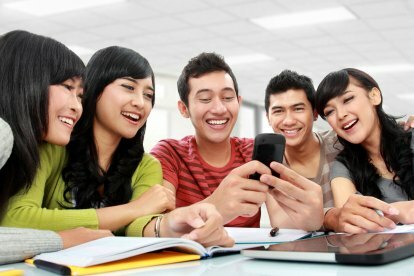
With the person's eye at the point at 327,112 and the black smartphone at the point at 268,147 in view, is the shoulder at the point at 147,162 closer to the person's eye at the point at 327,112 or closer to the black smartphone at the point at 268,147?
the black smartphone at the point at 268,147

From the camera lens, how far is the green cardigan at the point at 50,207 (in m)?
1.33

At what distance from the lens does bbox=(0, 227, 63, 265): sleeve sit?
971 millimetres

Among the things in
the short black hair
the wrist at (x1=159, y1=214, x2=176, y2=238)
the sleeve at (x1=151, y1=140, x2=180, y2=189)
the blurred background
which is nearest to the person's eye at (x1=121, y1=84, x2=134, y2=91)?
the sleeve at (x1=151, y1=140, x2=180, y2=189)

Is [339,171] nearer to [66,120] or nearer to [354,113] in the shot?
[354,113]

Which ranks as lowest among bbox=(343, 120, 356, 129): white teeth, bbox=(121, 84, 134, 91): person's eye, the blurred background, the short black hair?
bbox=(343, 120, 356, 129): white teeth

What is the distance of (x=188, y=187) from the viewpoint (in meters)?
2.00

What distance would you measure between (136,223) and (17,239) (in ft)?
1.41

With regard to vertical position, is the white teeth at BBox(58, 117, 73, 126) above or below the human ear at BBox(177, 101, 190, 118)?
below

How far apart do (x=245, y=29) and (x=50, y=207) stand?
464cm

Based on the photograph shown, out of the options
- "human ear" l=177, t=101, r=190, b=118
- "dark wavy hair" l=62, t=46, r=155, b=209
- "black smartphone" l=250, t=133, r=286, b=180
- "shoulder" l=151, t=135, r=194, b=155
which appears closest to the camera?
"black smartphone" l=250, t=133, r=286, b=180

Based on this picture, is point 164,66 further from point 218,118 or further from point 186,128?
point 218,118

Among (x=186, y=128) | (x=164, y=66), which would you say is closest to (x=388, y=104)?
(x=186, y=128)

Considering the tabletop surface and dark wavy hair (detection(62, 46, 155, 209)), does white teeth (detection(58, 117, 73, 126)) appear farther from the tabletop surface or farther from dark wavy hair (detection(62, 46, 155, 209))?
the tabletop surface

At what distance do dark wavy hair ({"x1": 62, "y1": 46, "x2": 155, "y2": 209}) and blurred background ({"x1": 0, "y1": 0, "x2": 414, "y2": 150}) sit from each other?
10.7 ft
